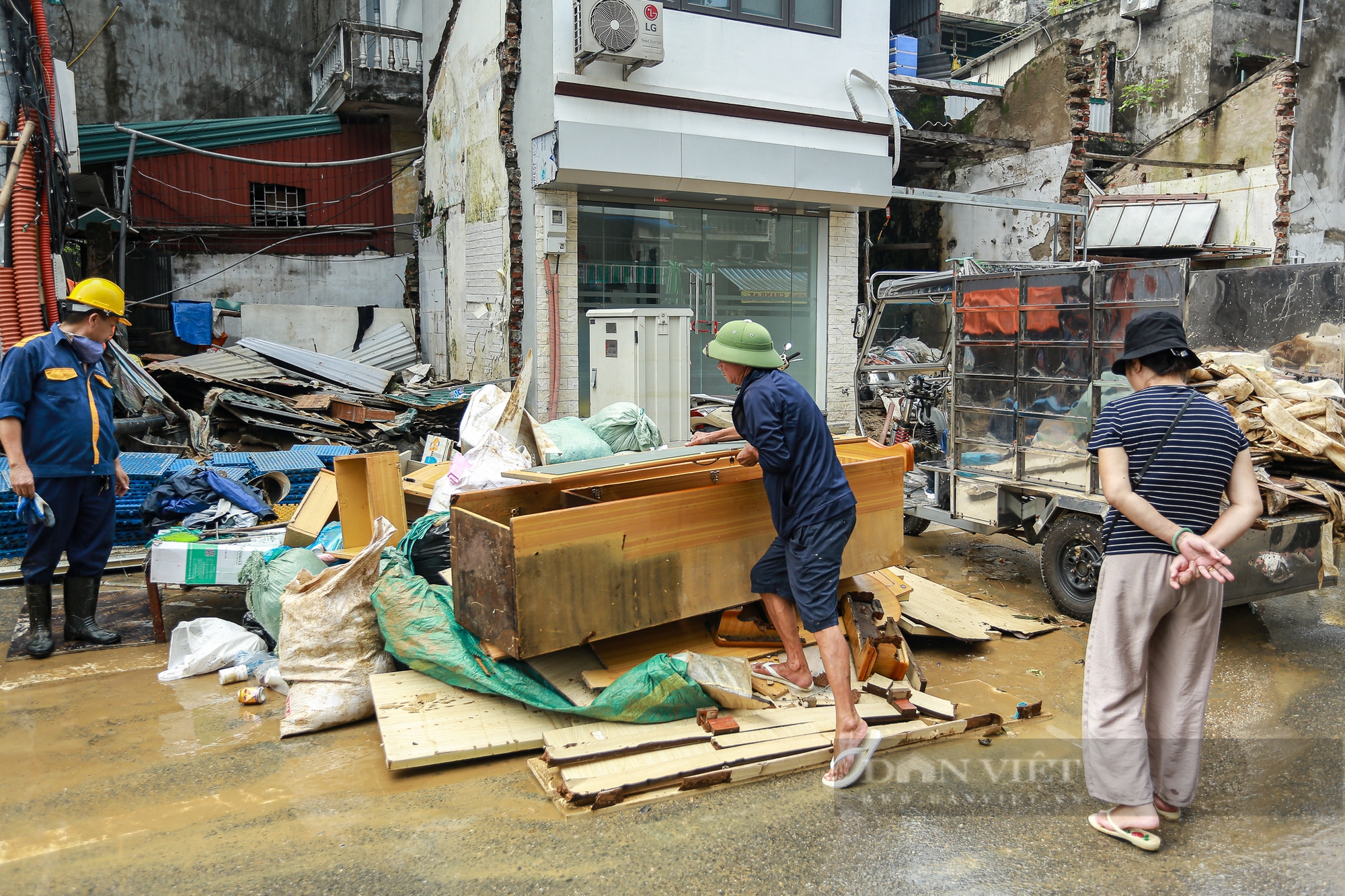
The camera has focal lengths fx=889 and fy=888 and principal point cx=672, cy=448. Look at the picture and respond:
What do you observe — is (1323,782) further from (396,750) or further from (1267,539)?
(396,750)

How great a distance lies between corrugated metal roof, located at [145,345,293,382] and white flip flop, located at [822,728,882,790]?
909 centimetres

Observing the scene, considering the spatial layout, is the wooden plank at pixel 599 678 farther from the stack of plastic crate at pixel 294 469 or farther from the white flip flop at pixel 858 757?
the stack of plastic crate at pixel 294 469

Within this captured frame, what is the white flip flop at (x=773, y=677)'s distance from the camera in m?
4.08

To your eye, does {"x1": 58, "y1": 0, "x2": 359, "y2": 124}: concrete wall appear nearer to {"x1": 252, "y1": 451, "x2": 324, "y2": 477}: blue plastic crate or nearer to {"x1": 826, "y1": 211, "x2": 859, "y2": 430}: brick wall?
{"x1": 826, "y1": 211, "x2": 859, "y2": 430}: brick wall

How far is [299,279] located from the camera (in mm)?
13836

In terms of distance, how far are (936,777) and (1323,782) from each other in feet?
4.93

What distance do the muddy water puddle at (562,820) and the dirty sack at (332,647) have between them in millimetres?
115

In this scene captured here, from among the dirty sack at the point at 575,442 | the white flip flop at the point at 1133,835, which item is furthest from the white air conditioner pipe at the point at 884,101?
the white flip flop at the point at 1133,835

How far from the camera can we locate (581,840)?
10.0 ft

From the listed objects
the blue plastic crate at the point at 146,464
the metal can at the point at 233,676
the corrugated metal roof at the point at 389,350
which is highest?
the corrugated metal roof at the point at 389,350

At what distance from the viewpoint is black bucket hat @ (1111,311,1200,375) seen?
2984 mm

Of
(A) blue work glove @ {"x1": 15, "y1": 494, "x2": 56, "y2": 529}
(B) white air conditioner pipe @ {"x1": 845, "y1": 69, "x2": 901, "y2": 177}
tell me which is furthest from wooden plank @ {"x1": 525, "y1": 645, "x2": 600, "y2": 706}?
(B) white air conditioner pipe @ {"x1": 845, "y1": 69, "x2": 901, "y2": 177}

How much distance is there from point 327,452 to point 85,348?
3.11 m

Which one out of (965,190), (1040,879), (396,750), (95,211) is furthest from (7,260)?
(965,190)
